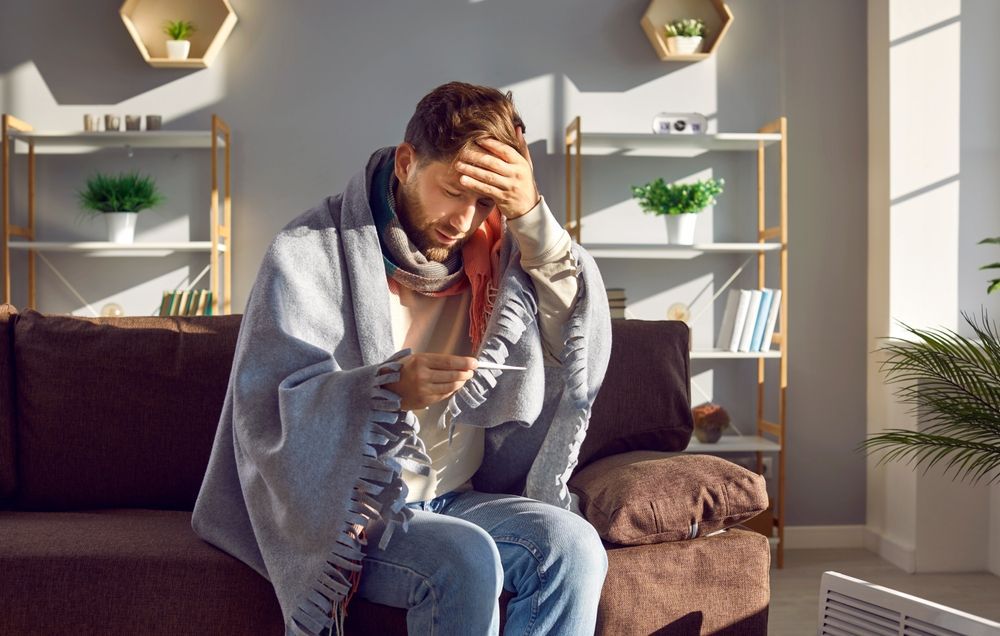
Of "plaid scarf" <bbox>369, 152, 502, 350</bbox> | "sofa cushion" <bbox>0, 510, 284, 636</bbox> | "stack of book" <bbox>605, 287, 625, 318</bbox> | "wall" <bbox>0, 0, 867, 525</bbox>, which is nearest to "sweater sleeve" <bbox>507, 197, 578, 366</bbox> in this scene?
"plaid scarf" <bbox>369, 152, 502, 350</bbox>

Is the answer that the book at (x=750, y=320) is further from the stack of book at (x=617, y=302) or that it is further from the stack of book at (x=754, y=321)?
the stack of book at (x=617, y=302)

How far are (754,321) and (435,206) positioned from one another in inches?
85.7

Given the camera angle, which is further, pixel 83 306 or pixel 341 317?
pixel 83 306

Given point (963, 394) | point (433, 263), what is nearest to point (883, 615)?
point (433, 263)

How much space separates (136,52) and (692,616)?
9.95 ft

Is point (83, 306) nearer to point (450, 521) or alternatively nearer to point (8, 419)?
point (8, 419)

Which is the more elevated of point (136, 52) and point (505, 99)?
point (136, 52)

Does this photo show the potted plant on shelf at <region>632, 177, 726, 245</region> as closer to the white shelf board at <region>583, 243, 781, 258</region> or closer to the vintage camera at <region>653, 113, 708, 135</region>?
A: the white shelf board at <region>583, 243, 781, 258</region>

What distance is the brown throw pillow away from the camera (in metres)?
1.95

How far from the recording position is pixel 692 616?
1.92m

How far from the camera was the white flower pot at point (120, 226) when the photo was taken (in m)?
3.66

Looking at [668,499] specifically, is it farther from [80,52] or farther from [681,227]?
[80,52]

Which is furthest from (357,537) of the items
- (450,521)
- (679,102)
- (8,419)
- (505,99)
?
(679,102)

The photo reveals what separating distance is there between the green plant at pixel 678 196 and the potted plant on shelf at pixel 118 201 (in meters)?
1.82
